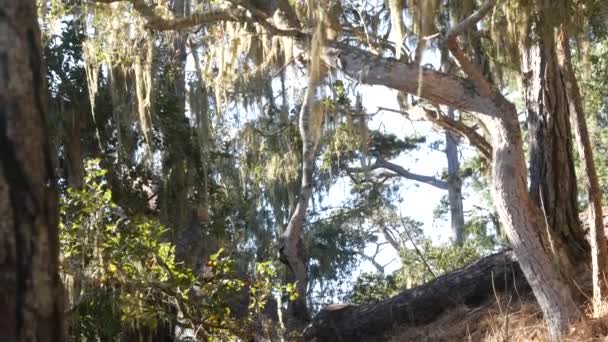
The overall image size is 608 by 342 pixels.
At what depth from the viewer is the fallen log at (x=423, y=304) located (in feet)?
28.9

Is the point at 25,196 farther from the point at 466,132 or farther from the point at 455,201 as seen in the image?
the point at 455,201

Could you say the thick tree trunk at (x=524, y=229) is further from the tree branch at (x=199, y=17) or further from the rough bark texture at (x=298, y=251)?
the rough bark texture at (x=298, y=251)

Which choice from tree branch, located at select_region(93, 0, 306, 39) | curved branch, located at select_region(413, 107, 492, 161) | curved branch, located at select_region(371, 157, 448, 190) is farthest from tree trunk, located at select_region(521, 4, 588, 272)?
curved branch, located at select_region(371, 157, 448, 190)

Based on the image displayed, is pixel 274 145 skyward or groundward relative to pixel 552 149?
skyward

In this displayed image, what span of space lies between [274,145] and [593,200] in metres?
6.58

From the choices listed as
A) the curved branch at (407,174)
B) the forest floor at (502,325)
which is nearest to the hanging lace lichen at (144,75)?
the forest floor at (502,325)

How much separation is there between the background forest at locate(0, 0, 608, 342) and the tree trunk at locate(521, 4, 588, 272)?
0.02 m

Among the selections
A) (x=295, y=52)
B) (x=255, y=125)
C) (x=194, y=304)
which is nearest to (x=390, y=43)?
(x=295, y=52)

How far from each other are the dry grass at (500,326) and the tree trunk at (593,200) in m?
0.23

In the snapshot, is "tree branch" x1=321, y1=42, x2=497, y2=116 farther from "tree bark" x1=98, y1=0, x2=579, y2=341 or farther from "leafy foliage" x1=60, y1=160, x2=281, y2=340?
"leafy foliage" x1=60, y1=160, x2=281, y2=340

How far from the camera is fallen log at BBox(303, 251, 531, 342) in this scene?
28.9ft

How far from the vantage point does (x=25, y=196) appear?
257 cm

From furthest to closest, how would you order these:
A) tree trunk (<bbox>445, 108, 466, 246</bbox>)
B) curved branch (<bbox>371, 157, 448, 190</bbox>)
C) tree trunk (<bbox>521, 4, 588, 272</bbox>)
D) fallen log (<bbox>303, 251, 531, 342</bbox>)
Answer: tree trunk (<bbox>445, 108, 466, 246</bbox>) → curved branch (<bbox>371, 157, 448, 190</bbox>) → fallen log (<bbox>303, 251, 531, 342</bbox>) → tree trunk (<bbox>521, 4, 588, 272</bbox>)

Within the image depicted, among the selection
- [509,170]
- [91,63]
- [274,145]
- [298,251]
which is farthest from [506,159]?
[274,145]
